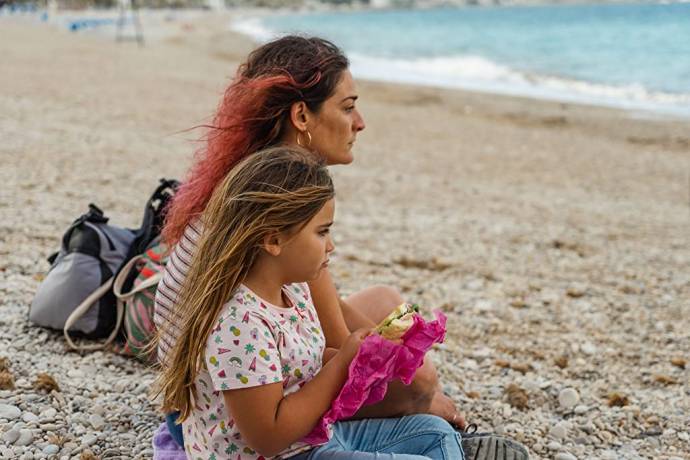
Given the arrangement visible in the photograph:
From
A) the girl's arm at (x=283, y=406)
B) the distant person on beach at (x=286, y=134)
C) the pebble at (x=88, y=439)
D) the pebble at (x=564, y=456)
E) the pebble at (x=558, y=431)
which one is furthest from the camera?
the pebble at (x=558, y=431)

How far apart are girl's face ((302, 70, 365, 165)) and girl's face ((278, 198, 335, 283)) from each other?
0.80m

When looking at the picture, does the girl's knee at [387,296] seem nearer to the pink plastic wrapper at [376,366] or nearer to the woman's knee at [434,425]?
the woman's knee at [434,425]

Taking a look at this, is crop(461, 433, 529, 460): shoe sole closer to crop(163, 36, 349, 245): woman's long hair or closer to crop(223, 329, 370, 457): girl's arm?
crop(223, 329, 370, 457): girl's arm

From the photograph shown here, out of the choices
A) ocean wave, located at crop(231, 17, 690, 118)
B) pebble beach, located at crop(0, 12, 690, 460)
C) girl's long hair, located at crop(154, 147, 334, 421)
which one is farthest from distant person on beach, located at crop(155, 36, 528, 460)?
ocean wave, located at crop(231, 17, 690, 118)

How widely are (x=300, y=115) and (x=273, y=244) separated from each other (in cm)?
90

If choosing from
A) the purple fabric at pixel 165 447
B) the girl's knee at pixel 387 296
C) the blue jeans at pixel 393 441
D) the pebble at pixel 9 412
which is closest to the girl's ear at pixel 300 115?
the girl's knee at pixel 387 296

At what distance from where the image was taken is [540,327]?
498 centimetres

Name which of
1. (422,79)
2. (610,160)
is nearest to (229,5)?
(422,79)

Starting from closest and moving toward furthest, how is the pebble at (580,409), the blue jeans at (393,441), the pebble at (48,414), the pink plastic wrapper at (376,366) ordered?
1. the pink plastic wrapper at (376,366)
2. the blue jeans at (393,441)
3. the pebble at (48,414)
4. the pebble at (580,409)

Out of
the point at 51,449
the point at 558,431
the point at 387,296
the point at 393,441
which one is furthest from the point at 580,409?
the point at 51,449

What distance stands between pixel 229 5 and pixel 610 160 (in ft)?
483

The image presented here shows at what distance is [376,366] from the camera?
2.25m

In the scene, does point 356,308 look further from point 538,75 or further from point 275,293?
point 538,75

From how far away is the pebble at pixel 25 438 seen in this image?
9.75 feet
